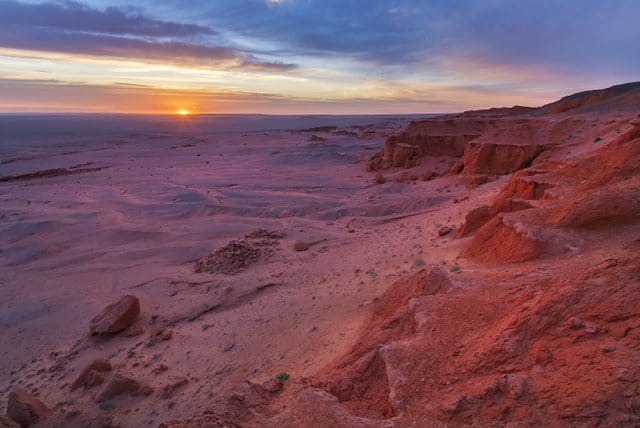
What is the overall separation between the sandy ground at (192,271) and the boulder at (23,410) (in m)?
0.54

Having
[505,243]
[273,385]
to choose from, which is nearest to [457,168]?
[505,243]

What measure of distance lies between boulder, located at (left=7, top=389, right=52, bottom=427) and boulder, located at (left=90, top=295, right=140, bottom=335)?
2259 millimetres

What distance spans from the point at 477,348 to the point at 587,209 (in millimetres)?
3285

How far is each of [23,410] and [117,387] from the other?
90 centimetres

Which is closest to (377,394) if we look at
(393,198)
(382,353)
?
(382,353)

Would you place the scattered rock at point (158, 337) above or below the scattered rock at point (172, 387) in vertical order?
below

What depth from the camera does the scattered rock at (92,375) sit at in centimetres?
562

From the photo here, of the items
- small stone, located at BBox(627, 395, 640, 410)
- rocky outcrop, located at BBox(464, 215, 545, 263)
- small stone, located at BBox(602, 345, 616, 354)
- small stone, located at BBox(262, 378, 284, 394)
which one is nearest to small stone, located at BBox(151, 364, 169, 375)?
small stone, located at BBox(262, 378, 284, 394)

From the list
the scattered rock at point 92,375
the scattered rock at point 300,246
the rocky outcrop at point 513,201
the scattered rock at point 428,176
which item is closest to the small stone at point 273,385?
the scattered rock at point 92,375

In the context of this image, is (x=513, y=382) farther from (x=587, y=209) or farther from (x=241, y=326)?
(x=241, y=326)

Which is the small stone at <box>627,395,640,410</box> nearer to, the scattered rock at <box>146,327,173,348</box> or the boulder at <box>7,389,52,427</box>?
the boulder at <box>7,389,52,427</box>

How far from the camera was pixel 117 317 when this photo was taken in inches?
279

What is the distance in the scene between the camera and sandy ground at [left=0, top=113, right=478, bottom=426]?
224 inches

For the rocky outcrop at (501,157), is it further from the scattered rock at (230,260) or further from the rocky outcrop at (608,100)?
the scattered rock at (230,260)
